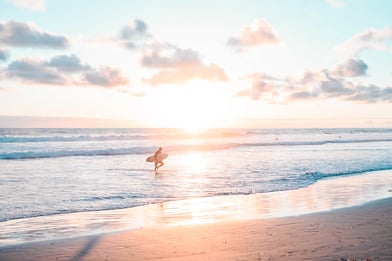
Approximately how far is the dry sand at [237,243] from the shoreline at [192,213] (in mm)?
805

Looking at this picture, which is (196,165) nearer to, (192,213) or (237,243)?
(192,213)

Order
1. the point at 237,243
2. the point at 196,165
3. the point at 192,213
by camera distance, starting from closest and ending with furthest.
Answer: the point at 237,243 < the point at 192,213 < the point at 196,165

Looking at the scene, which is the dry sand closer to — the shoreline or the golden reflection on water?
the shoreline

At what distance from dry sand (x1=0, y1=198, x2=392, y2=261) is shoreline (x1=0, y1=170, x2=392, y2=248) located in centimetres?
80

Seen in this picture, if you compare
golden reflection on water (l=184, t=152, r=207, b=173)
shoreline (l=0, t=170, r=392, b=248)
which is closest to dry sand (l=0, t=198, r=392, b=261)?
shoreline (l=0, t=170, r=392, b=248)

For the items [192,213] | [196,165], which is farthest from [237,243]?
[196,165]

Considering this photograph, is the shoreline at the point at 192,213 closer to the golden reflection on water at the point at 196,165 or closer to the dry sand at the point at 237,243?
the dry sand at the point at 237,243

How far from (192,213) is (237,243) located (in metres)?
4.17

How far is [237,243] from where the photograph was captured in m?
9.61

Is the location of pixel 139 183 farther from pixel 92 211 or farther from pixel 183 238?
pixel 183 238

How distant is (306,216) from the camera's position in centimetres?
1275

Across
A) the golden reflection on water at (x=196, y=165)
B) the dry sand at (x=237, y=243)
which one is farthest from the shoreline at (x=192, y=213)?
the golden reflection on water at (x=196, y=165)

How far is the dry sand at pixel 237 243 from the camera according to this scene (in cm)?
864

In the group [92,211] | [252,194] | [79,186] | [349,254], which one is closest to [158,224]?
[92,211]
